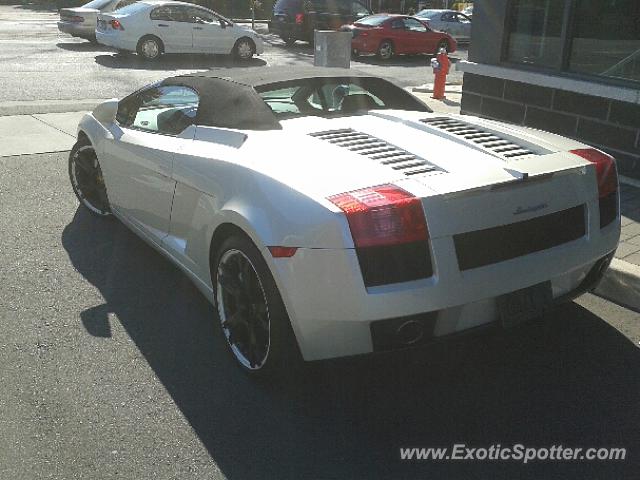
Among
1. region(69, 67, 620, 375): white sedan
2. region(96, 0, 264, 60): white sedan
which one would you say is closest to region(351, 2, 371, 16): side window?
region(96, 0, 264, 60): white sedan

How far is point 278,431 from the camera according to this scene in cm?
288

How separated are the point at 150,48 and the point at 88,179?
12.4 metres

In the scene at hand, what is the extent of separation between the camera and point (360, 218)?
2.58 meters

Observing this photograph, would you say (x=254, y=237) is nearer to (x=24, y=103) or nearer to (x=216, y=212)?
(x=216, y=212)

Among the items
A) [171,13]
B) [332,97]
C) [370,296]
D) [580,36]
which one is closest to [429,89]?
[580,36]

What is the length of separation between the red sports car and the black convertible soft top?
606 inches

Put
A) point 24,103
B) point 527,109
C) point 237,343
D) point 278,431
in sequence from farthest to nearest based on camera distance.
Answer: point 24,103, point 527,109, point 237,343, point 278,431

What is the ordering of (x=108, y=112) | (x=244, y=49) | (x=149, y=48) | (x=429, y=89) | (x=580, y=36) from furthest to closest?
1. (x=244, y=49)
2. (x=149, y=48)
3. (x=429, y=89)
4. (x=580, y=36)
5. (x=108, y=112)

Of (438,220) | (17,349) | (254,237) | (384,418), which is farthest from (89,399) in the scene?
(438,220)

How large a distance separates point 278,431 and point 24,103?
30.7 feet

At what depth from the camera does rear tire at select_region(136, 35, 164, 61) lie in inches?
651

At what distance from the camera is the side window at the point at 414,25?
1989cm

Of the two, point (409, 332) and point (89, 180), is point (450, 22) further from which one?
point (409, 332)

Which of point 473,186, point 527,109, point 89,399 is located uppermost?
point 473,186
